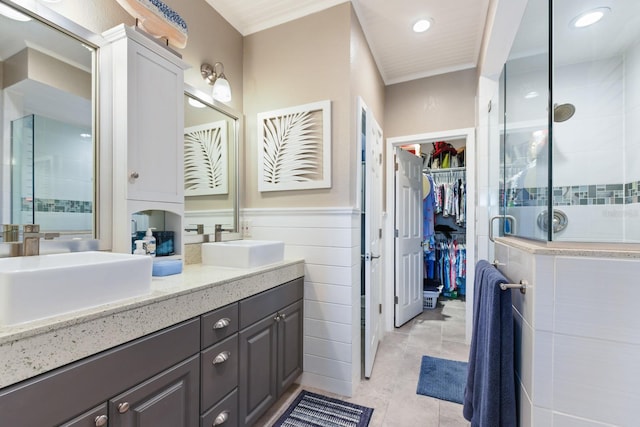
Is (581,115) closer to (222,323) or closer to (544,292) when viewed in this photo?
(544,292)

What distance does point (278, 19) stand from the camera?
211 centimetres

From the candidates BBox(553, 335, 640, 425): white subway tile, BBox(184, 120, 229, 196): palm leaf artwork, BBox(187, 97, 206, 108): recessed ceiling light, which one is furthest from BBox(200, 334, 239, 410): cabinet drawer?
BBox(187, 97, 206, 108): recessed ceiling light

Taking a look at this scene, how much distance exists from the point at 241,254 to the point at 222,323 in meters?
0.41

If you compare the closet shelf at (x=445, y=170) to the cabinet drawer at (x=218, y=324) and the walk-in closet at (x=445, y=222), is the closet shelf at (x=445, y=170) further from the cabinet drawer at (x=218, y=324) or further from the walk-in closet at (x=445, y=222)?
the cabinet drawer at (x=218, y=324)

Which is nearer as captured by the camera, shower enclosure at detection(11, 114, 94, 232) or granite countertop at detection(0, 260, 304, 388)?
granite countertop at detection(0, 260, 304, 388)

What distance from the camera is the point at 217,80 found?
193 cm

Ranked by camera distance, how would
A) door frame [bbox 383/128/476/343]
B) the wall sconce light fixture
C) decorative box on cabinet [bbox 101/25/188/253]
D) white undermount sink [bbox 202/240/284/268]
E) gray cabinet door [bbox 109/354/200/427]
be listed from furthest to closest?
Result: 1. door frame [bbox 383/128/476/343]
2. the wall sconce light fixture
3. white undermount sink [bbox 202/240/284/268]
4. decorative box on cabinet [bbox 101/25/188/253]
5. gray cabinet door [bbox 109/354/200/427]

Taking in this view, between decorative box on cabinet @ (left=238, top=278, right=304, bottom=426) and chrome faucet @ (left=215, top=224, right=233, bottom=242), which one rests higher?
chrome faucet @ (left=215, top=224, right=233, bottom=242)

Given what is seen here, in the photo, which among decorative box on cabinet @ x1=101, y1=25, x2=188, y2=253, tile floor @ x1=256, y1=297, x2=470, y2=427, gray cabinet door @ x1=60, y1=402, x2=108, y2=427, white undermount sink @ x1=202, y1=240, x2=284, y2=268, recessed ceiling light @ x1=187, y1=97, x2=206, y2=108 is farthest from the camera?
recessed ceiling light @ x1=187, y1=97, x2=206, y2=108

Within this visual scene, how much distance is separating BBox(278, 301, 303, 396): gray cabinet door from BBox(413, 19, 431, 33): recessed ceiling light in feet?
7.43

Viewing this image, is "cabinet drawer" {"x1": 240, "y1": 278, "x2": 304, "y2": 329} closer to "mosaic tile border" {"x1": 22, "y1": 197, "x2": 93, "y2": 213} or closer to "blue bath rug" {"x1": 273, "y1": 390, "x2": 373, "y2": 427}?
"blue bath rug" {"x1": 273, "y1": 390, "x2": 373, "y2": 427}

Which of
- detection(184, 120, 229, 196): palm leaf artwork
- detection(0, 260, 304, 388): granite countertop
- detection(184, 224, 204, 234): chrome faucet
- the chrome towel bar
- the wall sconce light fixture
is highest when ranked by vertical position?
the wall sconce light fixture

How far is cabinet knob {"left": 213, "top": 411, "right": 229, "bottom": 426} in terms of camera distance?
4.08ft

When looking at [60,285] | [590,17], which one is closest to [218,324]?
[60,285]
